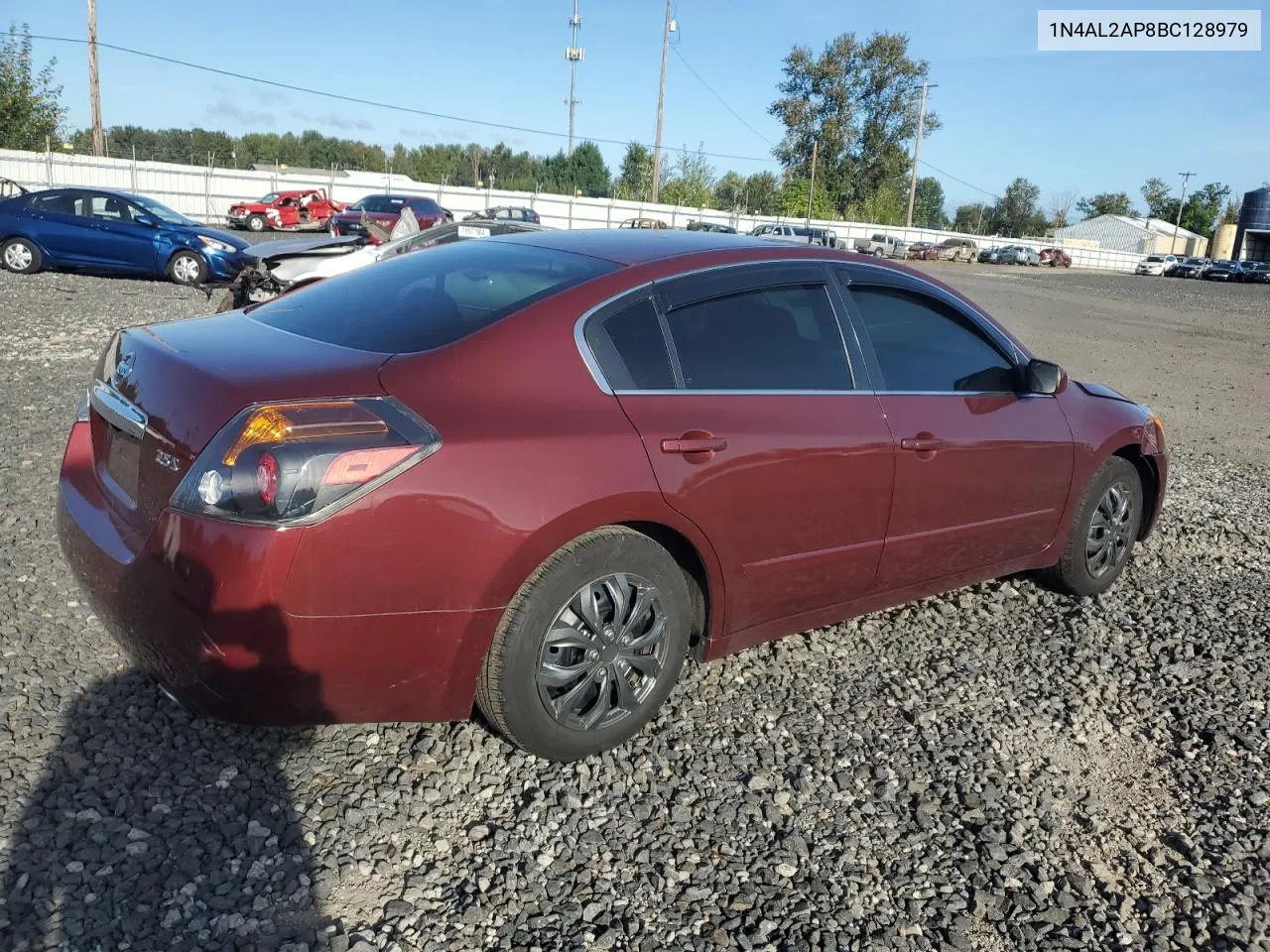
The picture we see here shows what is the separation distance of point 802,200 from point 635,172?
844 inches

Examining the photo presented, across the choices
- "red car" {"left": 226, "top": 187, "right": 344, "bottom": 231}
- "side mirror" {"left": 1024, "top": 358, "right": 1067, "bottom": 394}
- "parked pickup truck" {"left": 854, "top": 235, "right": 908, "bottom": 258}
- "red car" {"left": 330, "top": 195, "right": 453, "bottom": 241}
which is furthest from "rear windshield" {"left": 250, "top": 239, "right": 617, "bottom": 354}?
"parked pickup truck" {"left": 854, "top": 235, "right": 908, "bottom": 258}

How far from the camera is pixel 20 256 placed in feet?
50.2

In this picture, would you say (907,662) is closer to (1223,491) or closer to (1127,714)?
(1127,714)

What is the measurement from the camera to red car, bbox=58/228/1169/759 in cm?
250

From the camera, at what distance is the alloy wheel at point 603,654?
2.91 metres

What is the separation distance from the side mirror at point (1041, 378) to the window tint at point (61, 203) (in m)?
15.6

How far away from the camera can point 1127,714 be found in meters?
3.66

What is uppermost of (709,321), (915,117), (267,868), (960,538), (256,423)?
(915,117)

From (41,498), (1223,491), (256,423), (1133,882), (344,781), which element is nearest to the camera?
(256,423)

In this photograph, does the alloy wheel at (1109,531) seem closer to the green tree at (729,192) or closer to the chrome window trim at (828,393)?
the chrome window trim at (828,393)

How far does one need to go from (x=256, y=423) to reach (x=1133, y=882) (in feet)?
8.52

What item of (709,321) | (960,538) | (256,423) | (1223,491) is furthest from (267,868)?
(1223,491)

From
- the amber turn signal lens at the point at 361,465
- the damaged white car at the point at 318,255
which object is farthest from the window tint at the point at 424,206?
the amber turn signal lens at the point at 361,465

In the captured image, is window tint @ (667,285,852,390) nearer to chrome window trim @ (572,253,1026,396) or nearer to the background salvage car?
chrome window trim @ (572,253,1026,396)
